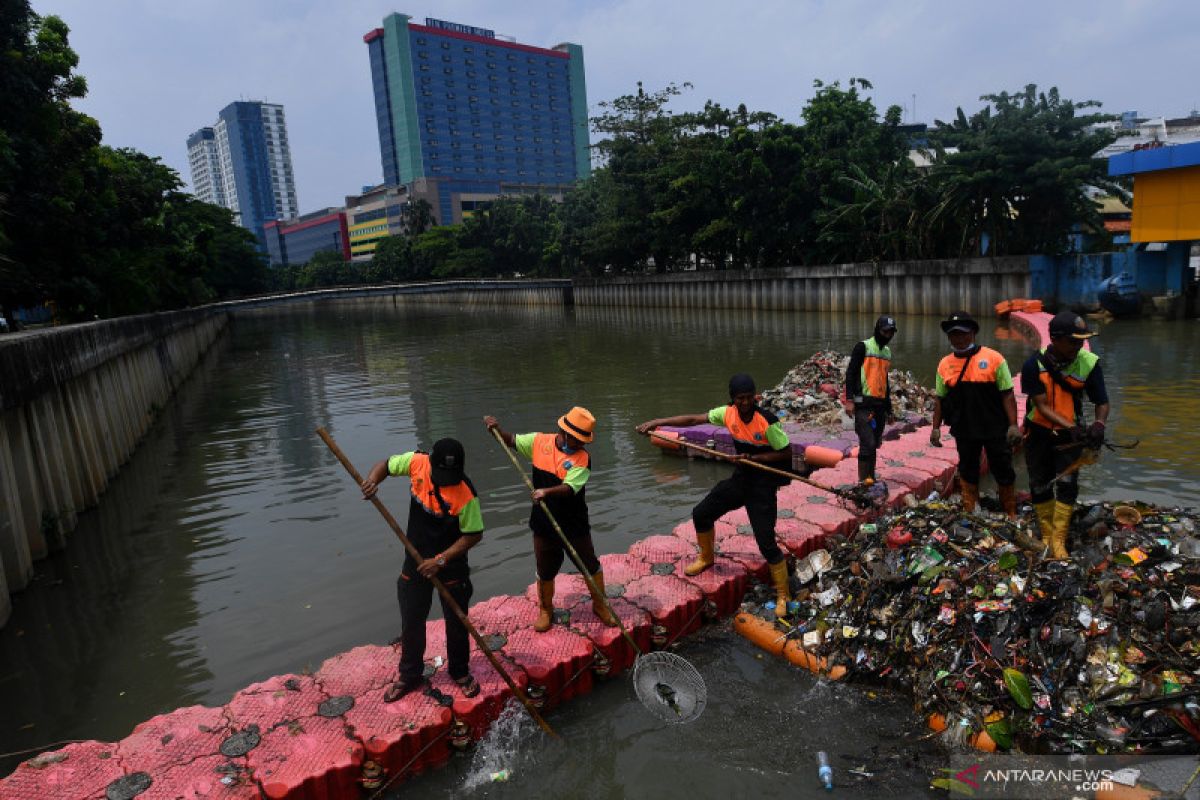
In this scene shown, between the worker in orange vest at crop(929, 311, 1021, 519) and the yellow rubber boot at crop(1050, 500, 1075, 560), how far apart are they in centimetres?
57

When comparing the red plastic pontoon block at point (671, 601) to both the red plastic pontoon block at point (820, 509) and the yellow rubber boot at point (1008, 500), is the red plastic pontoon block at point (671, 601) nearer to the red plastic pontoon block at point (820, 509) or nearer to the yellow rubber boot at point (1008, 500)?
the red plastic pontoon block at point (820, 509)

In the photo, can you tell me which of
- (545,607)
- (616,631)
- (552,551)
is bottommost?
(616,631)

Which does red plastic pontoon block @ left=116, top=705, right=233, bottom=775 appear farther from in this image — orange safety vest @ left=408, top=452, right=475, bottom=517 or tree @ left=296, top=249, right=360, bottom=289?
tree @ left=296, top=249, right=360, bottom=289

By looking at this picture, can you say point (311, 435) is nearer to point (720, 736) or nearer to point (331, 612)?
point (331, 612)

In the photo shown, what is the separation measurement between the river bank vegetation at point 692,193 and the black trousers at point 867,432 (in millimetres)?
15271

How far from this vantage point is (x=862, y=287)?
3506cm

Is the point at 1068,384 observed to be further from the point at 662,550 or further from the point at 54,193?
the point at 54,193

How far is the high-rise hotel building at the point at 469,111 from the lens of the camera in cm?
14088

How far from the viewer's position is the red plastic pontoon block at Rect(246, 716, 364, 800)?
4293mm

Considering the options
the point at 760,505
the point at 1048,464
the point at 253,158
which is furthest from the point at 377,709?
the point at 253,158

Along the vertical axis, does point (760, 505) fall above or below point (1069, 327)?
below

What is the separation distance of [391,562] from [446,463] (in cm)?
468

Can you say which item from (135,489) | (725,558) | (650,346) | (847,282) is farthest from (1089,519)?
(847,282)

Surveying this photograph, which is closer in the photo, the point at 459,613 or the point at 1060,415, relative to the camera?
the point at 459,613
